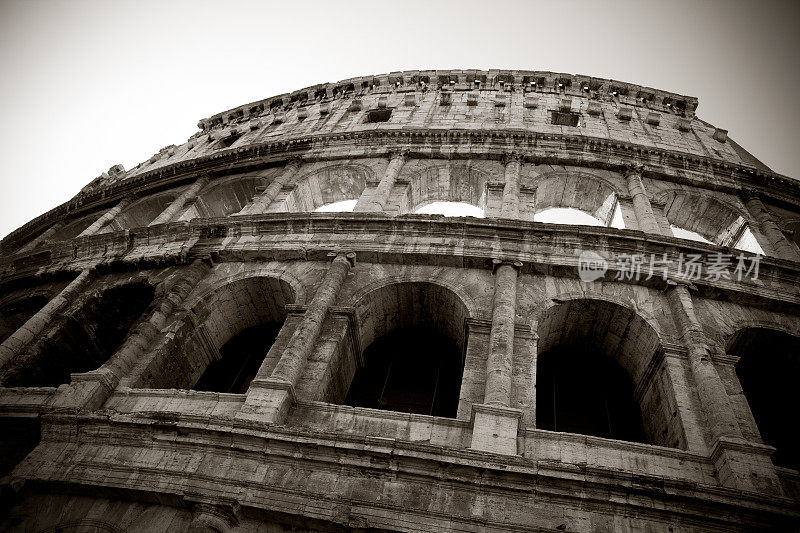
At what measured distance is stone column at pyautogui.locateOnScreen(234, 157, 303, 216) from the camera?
1197 centimetres

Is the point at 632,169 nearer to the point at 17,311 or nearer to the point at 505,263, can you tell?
the point at 505,263

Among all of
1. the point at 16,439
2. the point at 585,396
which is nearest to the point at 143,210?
the point at 16,439

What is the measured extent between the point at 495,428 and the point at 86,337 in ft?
27.4

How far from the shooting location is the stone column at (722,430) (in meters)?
5.81

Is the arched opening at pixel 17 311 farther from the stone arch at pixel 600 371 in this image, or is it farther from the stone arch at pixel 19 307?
the stone arch at pixel 600 371

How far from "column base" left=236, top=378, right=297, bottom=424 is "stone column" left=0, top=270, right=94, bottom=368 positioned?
5.43 metres

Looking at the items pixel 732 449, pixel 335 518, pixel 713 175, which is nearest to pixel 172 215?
pixel 335 518

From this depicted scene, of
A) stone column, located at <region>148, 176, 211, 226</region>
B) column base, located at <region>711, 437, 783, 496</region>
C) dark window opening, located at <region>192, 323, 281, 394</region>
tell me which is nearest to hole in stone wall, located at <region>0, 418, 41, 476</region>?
dark window opening, located at <region>192, 323, 281, 394</region>

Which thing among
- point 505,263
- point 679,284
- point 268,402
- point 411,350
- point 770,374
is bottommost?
point 268,402

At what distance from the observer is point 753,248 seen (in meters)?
11.4

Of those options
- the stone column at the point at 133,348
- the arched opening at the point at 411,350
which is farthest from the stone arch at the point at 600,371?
the stone column at the point at 133,348

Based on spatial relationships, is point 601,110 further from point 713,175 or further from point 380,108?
point 380,108

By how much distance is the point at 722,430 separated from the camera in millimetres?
6355

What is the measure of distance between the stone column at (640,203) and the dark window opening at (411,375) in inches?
195
